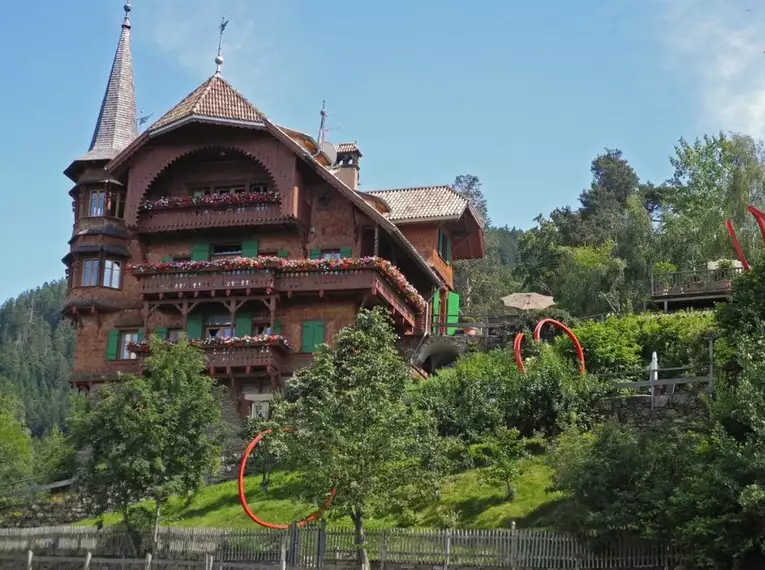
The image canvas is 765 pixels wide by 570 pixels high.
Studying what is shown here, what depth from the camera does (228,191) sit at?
4925 cm

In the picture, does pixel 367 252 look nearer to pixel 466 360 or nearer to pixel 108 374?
pixel 466 360

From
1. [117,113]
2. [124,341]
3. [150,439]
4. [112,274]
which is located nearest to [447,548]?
[150,439]

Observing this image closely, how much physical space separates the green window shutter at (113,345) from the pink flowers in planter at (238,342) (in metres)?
3.23

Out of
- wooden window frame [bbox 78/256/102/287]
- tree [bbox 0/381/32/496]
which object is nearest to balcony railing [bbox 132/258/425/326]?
wooden window frame [bbox 78/256/102/287]

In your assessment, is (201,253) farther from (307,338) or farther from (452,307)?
(452,307)

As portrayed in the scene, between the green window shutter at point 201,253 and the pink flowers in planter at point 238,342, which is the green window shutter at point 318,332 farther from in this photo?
the green window shutter at point 201,253

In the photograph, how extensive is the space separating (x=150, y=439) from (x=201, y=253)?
53.7ft

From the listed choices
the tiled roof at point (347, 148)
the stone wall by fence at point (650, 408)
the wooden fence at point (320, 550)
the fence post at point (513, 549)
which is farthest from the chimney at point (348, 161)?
the fence post at point (513, 549)

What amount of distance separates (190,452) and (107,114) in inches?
909

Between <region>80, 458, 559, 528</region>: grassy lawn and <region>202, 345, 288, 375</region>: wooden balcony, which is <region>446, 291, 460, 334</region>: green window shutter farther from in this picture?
<region>80, 458, 559, 528</region>: grassy lawn

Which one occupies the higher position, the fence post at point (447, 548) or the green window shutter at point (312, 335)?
the green window shutter at point (312, 335)

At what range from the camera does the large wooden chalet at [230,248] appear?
4491 cm

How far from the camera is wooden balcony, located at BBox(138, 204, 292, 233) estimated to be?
4703 centimetres

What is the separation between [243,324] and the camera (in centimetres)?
4612
